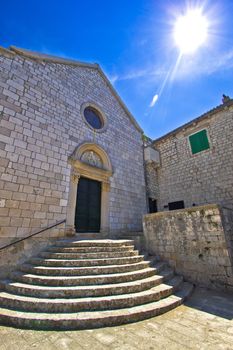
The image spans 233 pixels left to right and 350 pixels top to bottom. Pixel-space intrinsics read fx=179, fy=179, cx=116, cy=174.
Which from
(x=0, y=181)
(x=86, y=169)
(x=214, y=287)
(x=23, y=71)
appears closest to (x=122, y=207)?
(x=86, y=169)

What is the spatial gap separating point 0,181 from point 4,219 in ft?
3.31

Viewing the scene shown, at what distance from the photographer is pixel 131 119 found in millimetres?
10523

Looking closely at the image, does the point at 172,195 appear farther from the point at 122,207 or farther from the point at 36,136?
the point at 36,136

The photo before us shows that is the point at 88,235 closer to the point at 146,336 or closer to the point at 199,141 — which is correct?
the point at 146,336

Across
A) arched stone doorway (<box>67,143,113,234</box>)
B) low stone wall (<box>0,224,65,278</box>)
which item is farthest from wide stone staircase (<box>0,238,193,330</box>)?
arched stone doorway (<box>67,143,113,234</box>)

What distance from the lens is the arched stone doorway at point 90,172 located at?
247 inches

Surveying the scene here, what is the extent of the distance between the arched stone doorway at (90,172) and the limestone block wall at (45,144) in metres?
0.25

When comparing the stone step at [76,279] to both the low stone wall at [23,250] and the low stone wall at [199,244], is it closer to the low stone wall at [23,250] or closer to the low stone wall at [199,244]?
the low stone wall at [23,250]

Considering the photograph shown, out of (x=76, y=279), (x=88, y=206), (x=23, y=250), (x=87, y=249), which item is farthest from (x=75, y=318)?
(x=88, y=206)

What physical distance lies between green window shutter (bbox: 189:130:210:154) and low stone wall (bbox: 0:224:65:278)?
7.80 meters

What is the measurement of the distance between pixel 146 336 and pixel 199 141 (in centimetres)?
886

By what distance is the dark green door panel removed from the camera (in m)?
6.69

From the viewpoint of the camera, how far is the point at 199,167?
9070mm

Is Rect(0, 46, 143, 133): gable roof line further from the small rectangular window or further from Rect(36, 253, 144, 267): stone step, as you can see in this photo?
Rect(36, 253, 144, 267): stone step
